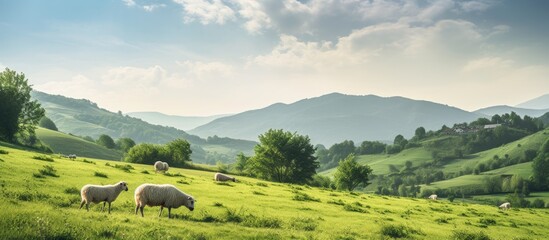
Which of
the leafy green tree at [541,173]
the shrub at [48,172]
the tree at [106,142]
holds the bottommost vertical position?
the leafy green tree at [541,173]

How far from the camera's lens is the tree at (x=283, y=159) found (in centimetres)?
8894

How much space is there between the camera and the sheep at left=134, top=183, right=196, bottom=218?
833 inches

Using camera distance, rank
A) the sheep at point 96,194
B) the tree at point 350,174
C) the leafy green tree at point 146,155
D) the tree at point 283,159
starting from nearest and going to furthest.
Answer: the sheep at point 96,194, the tree at point 350,174, the tree at point 283,159, the leafy green tree at point 146,155

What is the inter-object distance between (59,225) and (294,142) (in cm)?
7757

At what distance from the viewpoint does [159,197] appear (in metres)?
21.5

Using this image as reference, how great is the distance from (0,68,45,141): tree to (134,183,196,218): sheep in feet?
214

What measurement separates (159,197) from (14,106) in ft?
220

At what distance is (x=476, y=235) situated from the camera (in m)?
26.0

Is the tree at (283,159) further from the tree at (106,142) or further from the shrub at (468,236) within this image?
the tree at (106,142)

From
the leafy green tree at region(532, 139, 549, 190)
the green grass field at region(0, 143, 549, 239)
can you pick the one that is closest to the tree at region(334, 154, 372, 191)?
the green grass field at region(0, 143, 549, 239)

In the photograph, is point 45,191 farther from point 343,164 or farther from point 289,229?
point 343,164

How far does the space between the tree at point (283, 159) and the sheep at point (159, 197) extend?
66.1 metres

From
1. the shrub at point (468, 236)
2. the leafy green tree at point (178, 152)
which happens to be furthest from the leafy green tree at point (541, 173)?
the shrub at point (468, 236)

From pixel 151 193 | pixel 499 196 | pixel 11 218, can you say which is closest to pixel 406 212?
pixel 151 193
